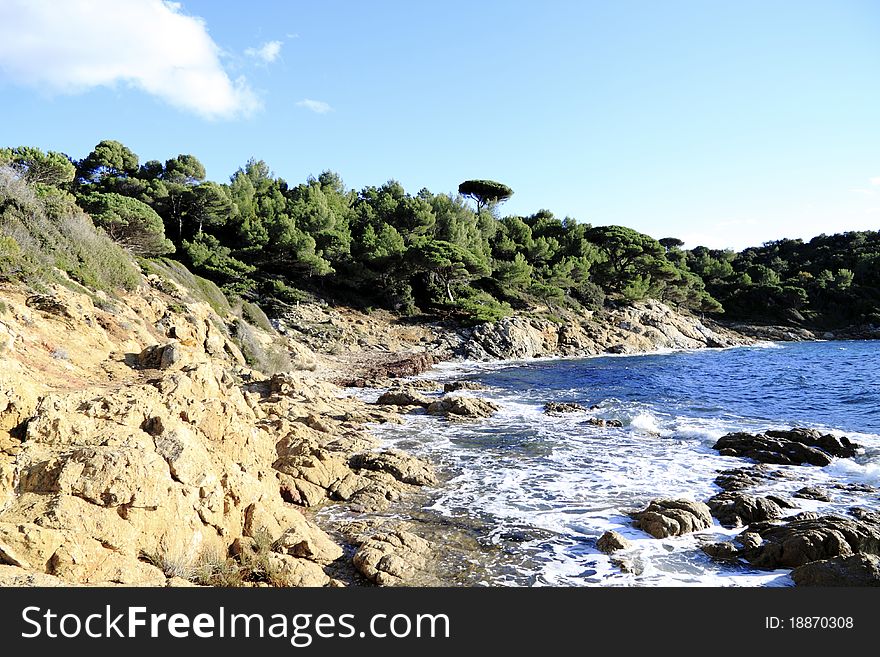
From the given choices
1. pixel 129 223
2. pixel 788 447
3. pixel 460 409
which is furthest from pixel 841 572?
pixel 129 223

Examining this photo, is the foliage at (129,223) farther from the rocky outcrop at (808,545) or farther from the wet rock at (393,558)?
the rocky outcrop at (808,545)

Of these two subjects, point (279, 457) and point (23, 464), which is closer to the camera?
point (23, 464)

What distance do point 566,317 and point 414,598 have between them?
50.1 metres

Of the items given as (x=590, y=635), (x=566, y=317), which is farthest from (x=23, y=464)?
(x=566, y=317)

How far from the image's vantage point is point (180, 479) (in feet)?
23.6

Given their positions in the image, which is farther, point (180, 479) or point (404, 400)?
point (404, 400)

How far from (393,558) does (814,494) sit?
9.80 meters

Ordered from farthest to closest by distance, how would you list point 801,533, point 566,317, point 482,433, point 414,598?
point 566,317 < point 482,433 < point 801,533 < point 414,598

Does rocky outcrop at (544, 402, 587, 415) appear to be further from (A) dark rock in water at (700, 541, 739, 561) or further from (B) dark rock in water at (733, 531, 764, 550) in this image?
(A) dark rock in water at (700, 541, 739, 561)

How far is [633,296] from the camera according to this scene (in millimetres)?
59594

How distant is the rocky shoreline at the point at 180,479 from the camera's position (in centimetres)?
608

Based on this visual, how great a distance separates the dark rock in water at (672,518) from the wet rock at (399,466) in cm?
470

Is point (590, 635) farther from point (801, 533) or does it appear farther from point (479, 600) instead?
point (801, 533)

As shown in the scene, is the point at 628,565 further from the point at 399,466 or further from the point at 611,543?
the point at 399,466
